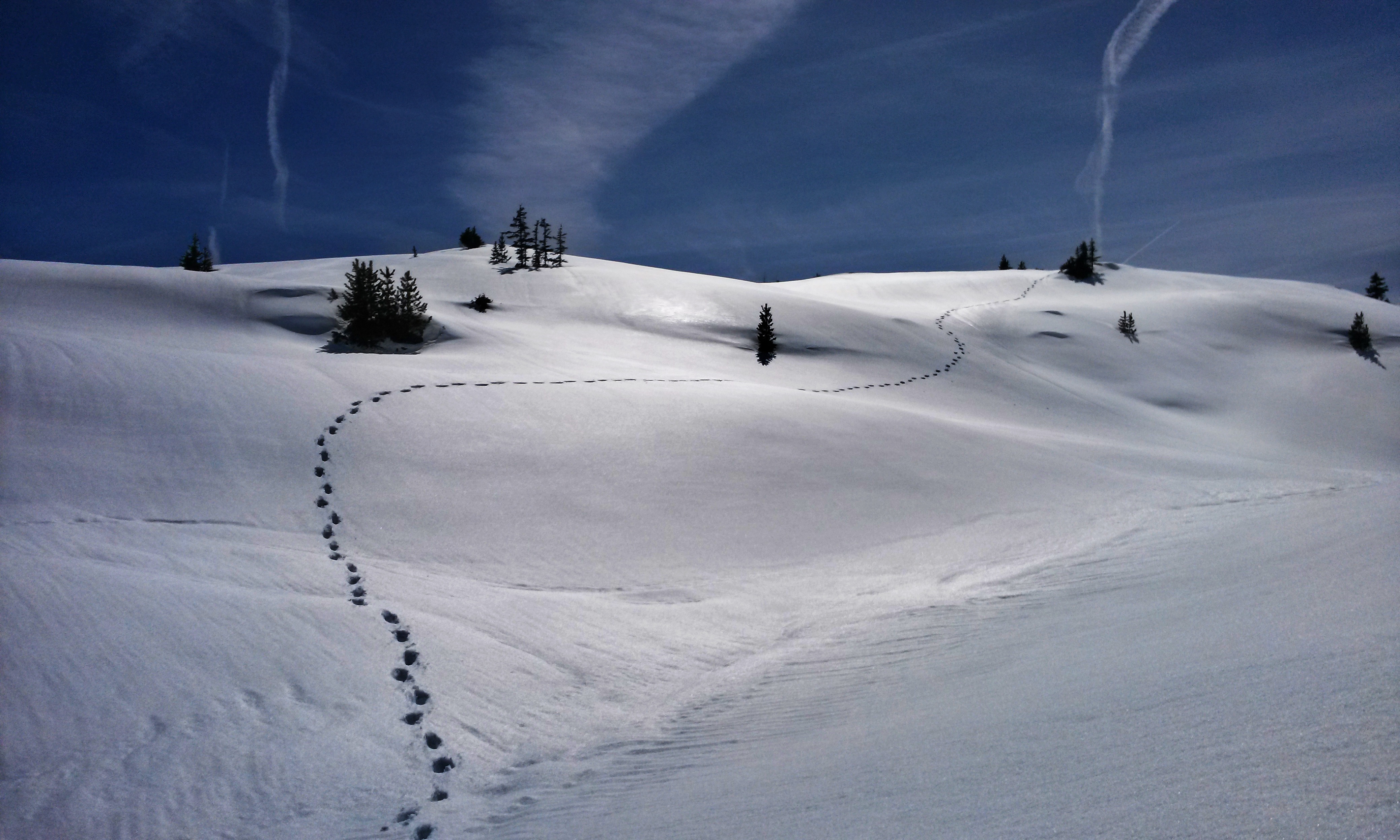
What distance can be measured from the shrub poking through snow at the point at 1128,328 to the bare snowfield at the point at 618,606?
1116 centimetres

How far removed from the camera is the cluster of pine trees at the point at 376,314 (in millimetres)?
12977

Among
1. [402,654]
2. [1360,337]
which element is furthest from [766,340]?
[1360,337]

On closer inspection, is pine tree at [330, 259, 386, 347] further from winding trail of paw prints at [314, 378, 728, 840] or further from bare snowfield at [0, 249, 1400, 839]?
winding trail of paw prints at [314, 378, 728, 840]

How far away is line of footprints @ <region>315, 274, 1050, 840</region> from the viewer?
133 inches

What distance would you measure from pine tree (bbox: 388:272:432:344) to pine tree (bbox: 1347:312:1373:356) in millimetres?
25284

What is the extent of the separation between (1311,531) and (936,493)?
3.84 m

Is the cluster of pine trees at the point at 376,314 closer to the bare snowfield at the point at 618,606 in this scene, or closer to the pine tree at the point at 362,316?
the pine tree at the point at 362,316

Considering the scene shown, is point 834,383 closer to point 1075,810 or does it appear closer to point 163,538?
point 163,538

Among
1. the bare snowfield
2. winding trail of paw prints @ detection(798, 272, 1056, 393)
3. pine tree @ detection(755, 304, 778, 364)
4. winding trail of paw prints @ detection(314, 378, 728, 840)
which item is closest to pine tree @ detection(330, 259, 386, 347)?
the bare snowfield

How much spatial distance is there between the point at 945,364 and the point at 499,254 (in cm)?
1325

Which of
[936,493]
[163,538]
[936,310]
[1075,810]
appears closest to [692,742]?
[1075,810]

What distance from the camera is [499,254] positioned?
23.9 metres

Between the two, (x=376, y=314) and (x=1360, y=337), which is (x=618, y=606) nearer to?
(x=376, y=314)

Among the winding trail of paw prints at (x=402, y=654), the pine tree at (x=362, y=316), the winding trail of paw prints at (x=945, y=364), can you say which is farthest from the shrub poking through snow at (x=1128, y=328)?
the winding trail of paw prints at (x=402, y=654)
